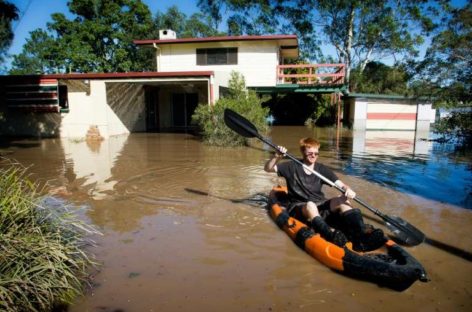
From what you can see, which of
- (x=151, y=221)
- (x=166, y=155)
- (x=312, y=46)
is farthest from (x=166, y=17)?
(x=151, y=221)

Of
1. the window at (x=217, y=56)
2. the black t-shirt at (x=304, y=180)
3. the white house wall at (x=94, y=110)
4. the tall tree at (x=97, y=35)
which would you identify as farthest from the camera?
the tall tree at (x=97, y=35)

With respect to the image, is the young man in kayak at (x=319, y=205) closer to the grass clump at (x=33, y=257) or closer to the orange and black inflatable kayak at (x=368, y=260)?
the orange and black inflatable kayak at (x=368, y=260)

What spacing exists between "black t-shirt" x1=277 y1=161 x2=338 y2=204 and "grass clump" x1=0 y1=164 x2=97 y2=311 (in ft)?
8.66

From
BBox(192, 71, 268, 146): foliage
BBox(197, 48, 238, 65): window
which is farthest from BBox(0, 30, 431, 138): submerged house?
BBox(192, 71, 268, 146): foliage

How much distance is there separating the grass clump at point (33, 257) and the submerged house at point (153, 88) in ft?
35.0

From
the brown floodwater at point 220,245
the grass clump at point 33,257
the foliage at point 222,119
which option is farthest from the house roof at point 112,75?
the grass clump at point 33,257

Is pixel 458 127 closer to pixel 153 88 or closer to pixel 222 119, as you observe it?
pixel 222 119

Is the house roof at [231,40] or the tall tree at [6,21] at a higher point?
the house roof at [231,40]

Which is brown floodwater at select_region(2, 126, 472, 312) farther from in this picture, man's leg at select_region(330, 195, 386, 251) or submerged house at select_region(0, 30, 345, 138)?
submerged house at select_region(0, 30, 345, 138)

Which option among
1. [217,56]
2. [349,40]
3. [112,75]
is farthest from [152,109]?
[349,40]

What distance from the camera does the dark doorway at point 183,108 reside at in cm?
2197

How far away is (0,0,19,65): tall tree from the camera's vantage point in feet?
37.0

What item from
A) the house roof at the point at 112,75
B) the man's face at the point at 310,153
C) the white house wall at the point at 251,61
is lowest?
the man's face at the point at 310,153

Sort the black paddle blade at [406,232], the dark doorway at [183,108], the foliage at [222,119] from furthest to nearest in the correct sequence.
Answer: the dark doorway at [183,108] → the foliage at [222,119] → the black paddle blade at [406,232]
